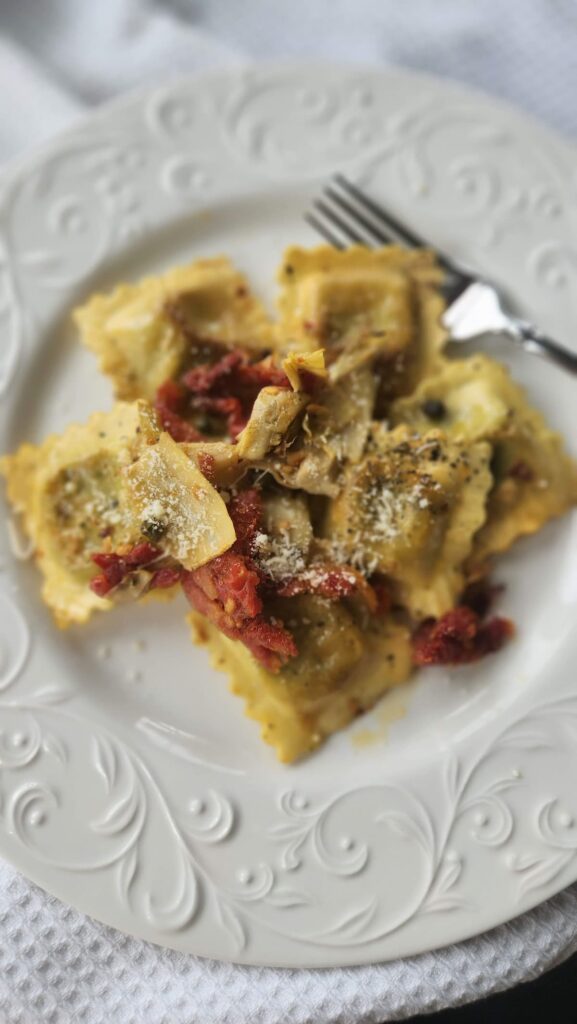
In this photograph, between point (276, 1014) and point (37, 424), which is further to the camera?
point (37, 424)

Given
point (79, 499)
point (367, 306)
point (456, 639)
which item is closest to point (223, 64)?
point (367, 306)

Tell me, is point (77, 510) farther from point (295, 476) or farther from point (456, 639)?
point (456, 639)

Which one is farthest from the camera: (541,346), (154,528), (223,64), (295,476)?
(223,64)

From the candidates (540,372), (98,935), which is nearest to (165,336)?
(540,372)

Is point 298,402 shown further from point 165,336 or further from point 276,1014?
point 276,1014

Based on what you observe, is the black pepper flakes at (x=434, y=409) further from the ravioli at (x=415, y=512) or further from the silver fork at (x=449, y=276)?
the silver fork at (x=449, y=276)
